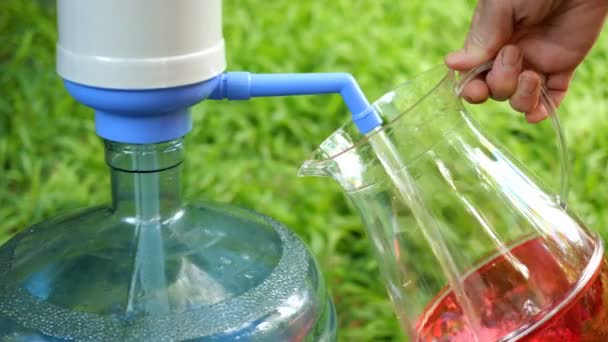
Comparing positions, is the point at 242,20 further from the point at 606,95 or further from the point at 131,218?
the point at 131,218

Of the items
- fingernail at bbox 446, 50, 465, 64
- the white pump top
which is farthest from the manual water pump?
fingernail at bbox 446, 50, 465, 64

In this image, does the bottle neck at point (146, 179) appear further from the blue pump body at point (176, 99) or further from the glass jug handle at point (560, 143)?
the glass jug handle at point (560, 143)

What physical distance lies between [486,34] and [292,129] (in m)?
0.99

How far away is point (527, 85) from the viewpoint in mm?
793

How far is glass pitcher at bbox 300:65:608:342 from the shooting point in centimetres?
73

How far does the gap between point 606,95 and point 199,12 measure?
64.9 inches

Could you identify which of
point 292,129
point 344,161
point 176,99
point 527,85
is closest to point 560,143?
point 527,85

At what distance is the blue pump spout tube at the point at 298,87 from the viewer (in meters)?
0.72

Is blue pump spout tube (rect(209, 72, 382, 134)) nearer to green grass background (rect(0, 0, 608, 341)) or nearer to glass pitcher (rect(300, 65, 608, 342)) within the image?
glass pitcher (rect(300, 65, 608, 342))

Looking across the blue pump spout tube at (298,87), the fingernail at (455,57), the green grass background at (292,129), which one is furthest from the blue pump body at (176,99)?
the green grass background at (292,129)

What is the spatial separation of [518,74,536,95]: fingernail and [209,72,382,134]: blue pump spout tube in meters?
0.15

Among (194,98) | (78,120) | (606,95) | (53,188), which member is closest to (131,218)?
(194,98)

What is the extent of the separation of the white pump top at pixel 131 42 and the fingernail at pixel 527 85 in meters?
0.31

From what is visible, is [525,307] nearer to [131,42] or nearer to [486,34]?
[486,34]
